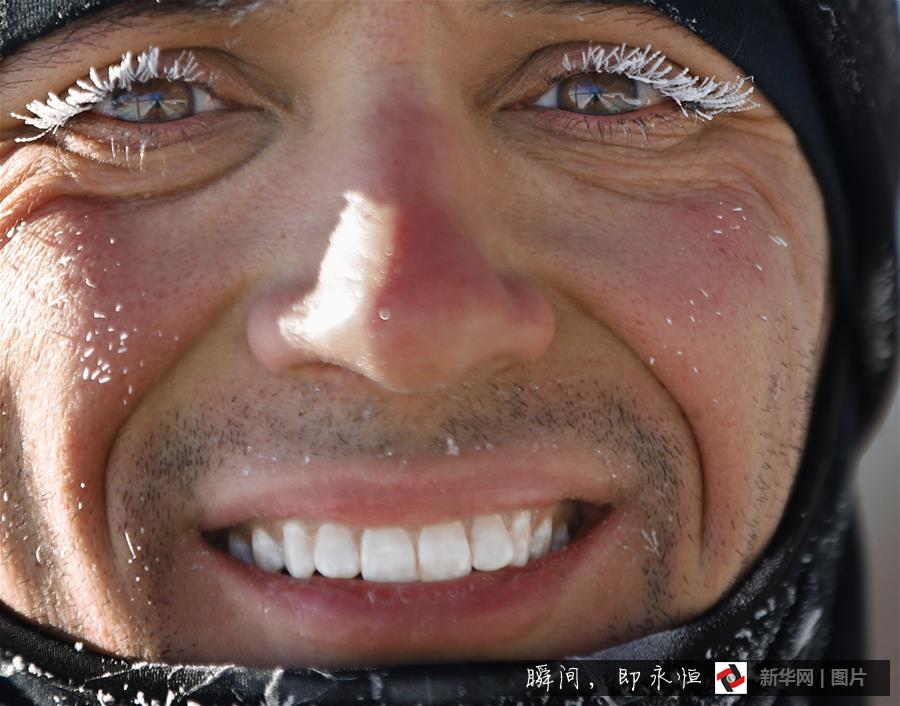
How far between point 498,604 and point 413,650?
16 centimetres

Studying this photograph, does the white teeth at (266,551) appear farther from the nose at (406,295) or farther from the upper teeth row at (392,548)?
the nose at (406,295)

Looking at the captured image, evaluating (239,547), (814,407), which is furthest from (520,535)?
(814,407)

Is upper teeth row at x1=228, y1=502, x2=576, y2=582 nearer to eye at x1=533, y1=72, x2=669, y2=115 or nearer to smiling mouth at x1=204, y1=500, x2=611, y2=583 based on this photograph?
smiling mouth at x1=204, y1=500, x2=611, y2=583

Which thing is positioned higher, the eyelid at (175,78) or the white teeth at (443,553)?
the eyelid at (175,78)

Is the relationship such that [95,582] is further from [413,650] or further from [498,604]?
[498,604]

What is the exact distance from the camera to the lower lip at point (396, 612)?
1.69 metres

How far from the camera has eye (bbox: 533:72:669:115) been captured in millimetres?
1874

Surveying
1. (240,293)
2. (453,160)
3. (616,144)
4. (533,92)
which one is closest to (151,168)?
(240,293)

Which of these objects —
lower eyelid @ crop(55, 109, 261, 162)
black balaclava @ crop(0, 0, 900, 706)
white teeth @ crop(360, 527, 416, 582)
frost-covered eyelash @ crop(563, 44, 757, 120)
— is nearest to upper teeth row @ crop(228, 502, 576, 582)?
white teeth @ crop(360, 527, 416, 582)

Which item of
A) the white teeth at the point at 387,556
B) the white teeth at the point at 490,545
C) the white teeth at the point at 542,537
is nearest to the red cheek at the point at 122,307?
the white teeth at the point at 387,556

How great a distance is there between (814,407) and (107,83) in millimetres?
1419

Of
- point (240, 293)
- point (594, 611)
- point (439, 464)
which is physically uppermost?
point (240, 293)

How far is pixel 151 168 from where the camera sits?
5.76ft

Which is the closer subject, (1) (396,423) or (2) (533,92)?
(1) (396,423)
